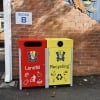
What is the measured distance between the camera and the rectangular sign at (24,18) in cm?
738

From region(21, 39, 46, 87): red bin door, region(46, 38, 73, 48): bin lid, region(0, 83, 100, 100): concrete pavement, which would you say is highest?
region(46, 38, 73, 48): bin lid

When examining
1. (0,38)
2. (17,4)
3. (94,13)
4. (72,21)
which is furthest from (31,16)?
(0,38)

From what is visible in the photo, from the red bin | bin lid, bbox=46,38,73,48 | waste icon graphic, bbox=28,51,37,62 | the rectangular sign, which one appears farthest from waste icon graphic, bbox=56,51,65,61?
the rectangular sign

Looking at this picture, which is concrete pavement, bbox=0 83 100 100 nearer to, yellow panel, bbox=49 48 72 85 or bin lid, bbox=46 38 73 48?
yellow panel, bbox=49 48 72 85

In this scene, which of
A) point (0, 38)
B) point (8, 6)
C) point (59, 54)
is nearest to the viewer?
point (59, 54)

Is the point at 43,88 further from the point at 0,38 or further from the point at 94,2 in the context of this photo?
the point at 0,38

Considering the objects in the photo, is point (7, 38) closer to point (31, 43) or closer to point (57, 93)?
point (31, 43)

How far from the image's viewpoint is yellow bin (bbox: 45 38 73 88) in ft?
22.1

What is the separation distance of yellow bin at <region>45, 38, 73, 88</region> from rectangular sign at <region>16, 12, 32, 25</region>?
940mm

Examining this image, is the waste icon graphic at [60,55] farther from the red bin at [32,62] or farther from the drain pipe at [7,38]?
the drain pipe at [7,38]

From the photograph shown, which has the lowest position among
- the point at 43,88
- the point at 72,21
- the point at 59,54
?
the point at 43,88

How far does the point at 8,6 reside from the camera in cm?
727

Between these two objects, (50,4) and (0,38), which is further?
(0,38)

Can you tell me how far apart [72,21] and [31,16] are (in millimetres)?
977
